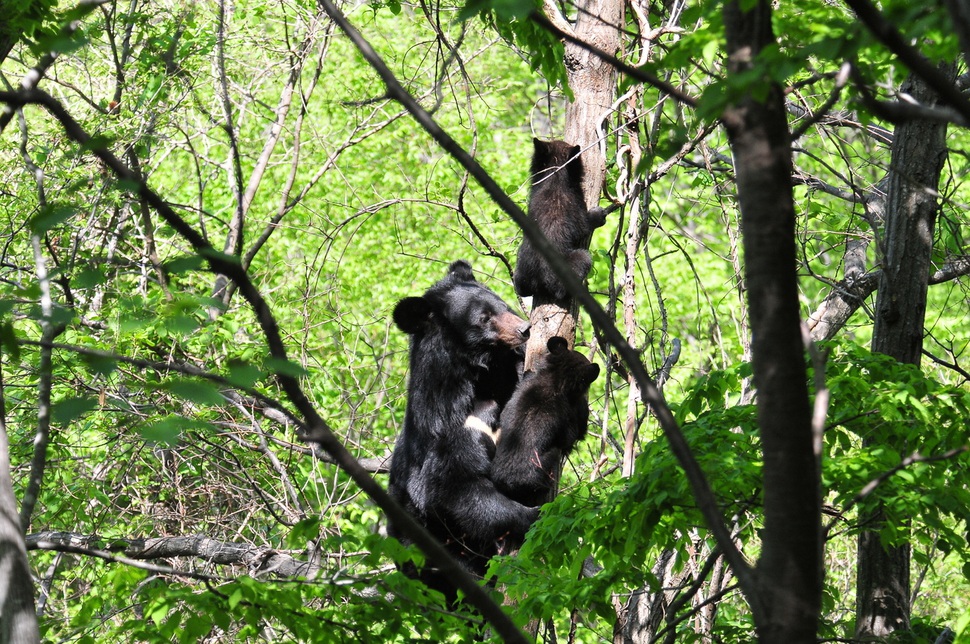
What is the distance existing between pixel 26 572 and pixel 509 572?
5.72 feet

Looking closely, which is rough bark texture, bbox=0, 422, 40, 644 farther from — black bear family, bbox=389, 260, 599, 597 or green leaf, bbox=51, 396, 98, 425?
black bear family, bbox=389, 260, 599, 597

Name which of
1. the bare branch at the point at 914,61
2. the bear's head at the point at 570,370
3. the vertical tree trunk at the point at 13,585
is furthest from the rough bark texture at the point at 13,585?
the bear's head at the point at 570,370

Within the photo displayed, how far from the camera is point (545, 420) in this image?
193 inches

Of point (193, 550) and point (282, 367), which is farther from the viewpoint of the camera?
point (193, 550)

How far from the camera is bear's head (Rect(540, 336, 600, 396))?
179 inches

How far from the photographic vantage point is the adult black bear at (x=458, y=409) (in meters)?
5.43

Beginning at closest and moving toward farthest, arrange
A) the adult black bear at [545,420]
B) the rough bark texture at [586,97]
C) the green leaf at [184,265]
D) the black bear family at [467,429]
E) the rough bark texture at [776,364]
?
the rough bark texture at [776,364]
the green leaf at [184,265]
the rough bark texture at [586,97]
the adult black bear at [545,420]
the black bear family at [467,429]

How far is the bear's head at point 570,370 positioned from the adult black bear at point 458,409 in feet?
2.30

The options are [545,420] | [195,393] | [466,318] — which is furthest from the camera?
[466,318]

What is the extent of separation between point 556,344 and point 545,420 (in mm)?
750

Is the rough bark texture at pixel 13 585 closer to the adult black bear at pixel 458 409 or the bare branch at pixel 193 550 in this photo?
the bare branch at pixel 193 550

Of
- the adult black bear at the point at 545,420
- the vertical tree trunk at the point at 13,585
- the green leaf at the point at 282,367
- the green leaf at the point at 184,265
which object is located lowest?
the vertical tree trunk at the point at 13,585

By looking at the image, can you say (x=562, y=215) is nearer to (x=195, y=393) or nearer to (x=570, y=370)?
(x=570, y=370)

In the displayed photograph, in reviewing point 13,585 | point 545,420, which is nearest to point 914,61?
point 13,585
